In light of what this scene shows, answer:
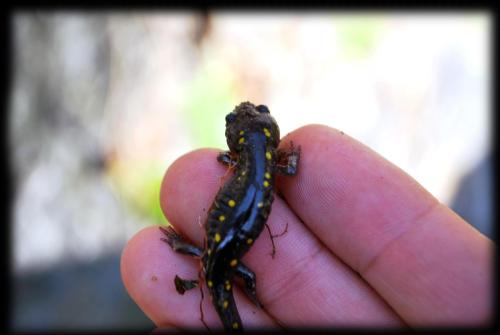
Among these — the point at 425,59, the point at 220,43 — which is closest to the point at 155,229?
the point at 220,43

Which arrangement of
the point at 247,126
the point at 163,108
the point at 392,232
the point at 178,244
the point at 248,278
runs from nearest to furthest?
the point at 392,232 < the point at 248,278 < the point at 178,244 < the point at 247,126 < the point at 163,108

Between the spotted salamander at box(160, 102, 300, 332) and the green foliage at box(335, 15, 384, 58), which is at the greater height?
the green foliage at box(335, 15, 384, 58)

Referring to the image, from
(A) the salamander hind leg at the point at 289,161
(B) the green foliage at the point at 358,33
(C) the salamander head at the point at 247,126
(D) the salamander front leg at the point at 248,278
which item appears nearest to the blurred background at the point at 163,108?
(B) the green foliage at the point at 358,33

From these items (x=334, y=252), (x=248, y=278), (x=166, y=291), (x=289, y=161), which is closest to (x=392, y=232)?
(x=334, y=252)

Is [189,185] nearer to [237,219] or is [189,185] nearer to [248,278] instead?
[237,219]

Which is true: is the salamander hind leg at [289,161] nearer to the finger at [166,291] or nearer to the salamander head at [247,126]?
the salamander head at [247,126]

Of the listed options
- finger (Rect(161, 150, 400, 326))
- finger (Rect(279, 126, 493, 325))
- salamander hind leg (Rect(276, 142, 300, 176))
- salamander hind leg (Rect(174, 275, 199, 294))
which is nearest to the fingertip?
finger (Rect(161, 150, 400, 326))

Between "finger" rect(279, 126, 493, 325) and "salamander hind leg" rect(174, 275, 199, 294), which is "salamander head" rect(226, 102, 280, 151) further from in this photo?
"salamander hind leg" rect(174, 275, 199, 294)
